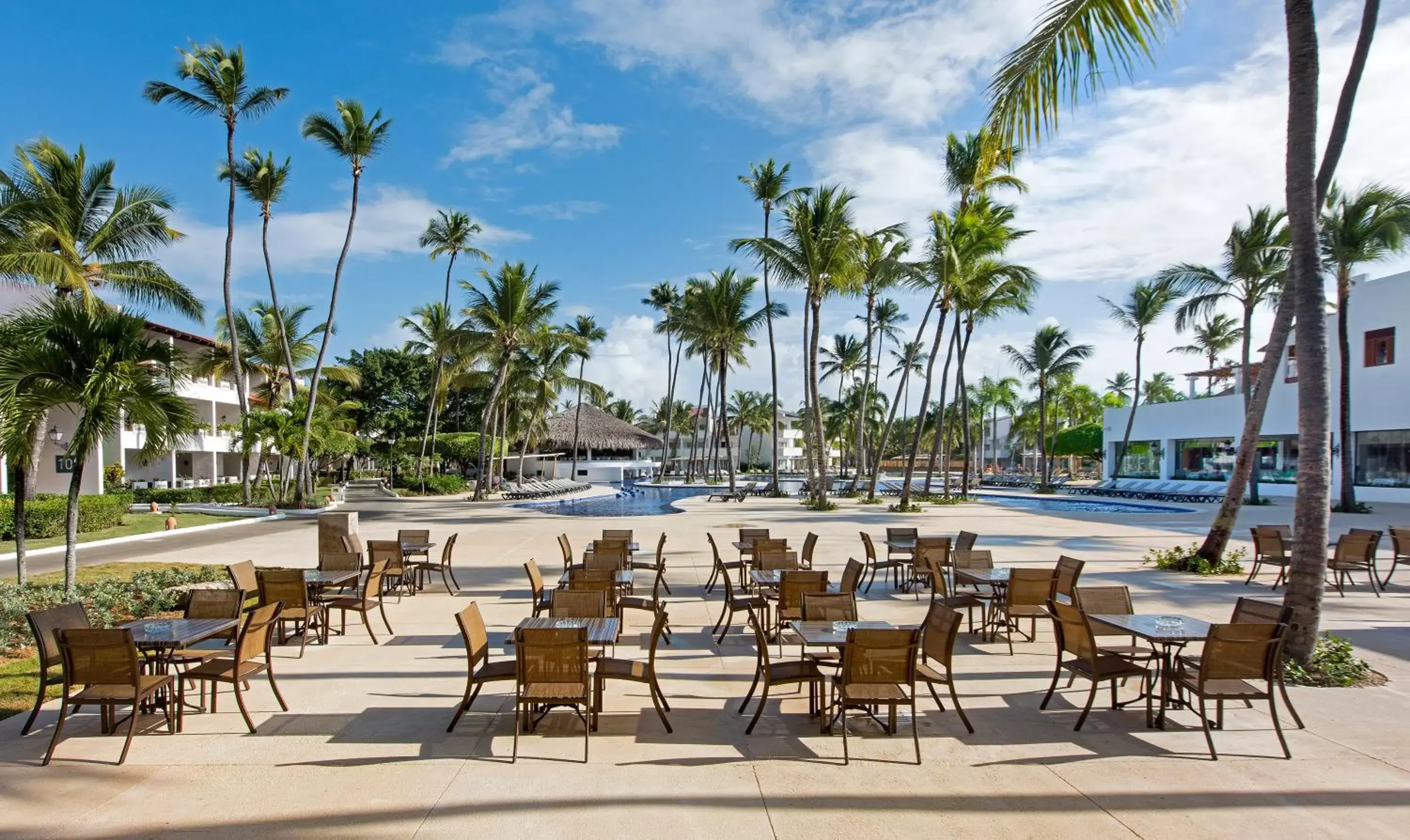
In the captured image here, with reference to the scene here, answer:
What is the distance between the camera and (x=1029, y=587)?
7.90 m

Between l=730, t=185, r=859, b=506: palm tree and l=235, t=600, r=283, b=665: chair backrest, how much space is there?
71.0ft

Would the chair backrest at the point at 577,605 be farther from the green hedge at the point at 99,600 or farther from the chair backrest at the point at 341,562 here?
the green hedge at the point at 99,600

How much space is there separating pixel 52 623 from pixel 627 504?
102 ft

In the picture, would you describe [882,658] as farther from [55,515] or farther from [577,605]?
[55,515]

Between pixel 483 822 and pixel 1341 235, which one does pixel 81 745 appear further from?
pixel 1341 235

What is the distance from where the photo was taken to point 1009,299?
92.0 feet

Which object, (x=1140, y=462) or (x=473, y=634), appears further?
(x=1140, y=462)

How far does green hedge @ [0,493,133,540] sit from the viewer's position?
1764cm

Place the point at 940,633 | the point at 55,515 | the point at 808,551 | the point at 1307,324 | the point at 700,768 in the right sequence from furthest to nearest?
the point at 55,515 < the point at 808,551 < the point at 1307,324 < the point at 940,633 < the point at 700,768

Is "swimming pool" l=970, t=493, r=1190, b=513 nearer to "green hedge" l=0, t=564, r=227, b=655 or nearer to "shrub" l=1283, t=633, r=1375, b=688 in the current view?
"shrub" l=1283, t=633, r=1375, b=688

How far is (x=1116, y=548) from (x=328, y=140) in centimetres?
2928

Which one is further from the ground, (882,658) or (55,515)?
(882,658)

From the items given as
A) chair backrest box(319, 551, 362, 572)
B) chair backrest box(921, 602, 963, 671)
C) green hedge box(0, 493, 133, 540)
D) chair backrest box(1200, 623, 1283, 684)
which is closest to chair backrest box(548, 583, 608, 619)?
chair backrest box(921, 602, 963, 671)

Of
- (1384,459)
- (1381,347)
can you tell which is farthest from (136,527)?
(1381,347)
